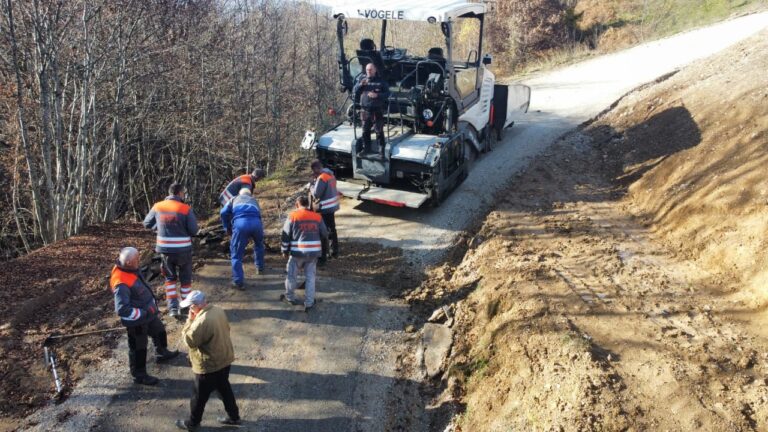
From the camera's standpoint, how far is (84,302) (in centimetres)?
665

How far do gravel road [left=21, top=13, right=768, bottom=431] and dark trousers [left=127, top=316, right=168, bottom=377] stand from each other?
20 cm

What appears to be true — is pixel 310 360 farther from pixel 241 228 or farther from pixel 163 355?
pixel 241 228

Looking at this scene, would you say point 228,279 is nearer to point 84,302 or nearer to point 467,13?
point 84,302

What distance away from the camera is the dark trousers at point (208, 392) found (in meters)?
4.68

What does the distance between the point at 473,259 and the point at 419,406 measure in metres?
2.85

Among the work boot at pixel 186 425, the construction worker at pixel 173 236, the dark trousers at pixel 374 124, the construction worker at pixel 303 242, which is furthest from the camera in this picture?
the dark trousers at pixel 374 124

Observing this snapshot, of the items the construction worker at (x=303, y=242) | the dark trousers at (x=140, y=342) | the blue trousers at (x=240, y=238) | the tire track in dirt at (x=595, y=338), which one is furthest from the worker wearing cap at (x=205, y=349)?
the tire track in dirt at (x=595, y=338)

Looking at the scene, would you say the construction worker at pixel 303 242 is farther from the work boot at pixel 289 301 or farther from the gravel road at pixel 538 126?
the gravel road at pixel 538 126

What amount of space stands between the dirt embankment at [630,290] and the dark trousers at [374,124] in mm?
2328

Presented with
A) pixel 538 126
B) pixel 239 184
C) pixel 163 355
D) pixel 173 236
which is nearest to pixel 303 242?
pixel 173 236

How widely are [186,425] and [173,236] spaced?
2206 mm

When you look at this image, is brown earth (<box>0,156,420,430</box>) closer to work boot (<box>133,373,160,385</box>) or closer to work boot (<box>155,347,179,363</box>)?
work boot (<box>155,347,179,363</box>)

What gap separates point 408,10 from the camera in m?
8.76

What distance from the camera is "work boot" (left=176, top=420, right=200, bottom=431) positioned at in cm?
486
